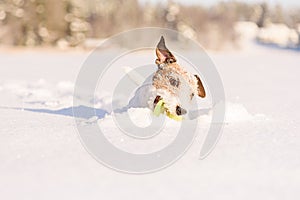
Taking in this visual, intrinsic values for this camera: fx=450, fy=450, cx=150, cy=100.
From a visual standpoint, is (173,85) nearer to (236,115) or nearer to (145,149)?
(236,115)

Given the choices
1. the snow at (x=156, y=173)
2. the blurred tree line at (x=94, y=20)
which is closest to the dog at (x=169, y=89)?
the snow at (x=156, y=173)

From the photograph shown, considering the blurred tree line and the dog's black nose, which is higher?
the blurred tree line

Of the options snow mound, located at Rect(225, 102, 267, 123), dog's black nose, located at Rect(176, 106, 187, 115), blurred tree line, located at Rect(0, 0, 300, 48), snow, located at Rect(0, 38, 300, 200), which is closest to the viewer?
snow, located at Rect(0, 38, 300, 200)

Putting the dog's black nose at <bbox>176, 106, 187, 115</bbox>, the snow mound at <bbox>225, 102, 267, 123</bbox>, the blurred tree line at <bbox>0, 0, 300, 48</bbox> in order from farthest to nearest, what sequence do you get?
the blurred tree line at <bbox>0, 0, 300, 48</bbox>
the snow mound at <bbox>225, 102, 267, 123</bbox>
the dog's black nose at <bbox>176, 106, 187, 115</bbox>

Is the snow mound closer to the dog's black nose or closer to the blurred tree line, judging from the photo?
the dog's black nose

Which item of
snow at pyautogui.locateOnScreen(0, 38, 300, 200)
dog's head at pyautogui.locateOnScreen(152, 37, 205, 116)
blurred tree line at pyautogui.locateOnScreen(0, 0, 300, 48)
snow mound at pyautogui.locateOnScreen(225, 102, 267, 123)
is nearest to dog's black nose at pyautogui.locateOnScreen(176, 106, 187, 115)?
dog's head at pyautogui.locateOnScreen(152, 37, 205, 116)

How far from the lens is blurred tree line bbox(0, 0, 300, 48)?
27.6 meters

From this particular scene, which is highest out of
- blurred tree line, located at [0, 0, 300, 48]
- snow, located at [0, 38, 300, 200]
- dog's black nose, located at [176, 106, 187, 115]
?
blurred tree line, located at [0, 0, 300, 48]

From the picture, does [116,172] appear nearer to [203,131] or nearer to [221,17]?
[203,131]

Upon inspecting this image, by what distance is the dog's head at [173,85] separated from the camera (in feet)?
13.7

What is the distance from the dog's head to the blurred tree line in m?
23.6

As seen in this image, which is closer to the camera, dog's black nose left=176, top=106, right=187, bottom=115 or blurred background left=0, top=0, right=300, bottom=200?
blurred background left=0, top=0, right=300, bottom=200

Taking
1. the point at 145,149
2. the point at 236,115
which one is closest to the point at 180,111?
the point at 236,115

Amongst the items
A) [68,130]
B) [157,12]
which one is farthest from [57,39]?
[68,130]
